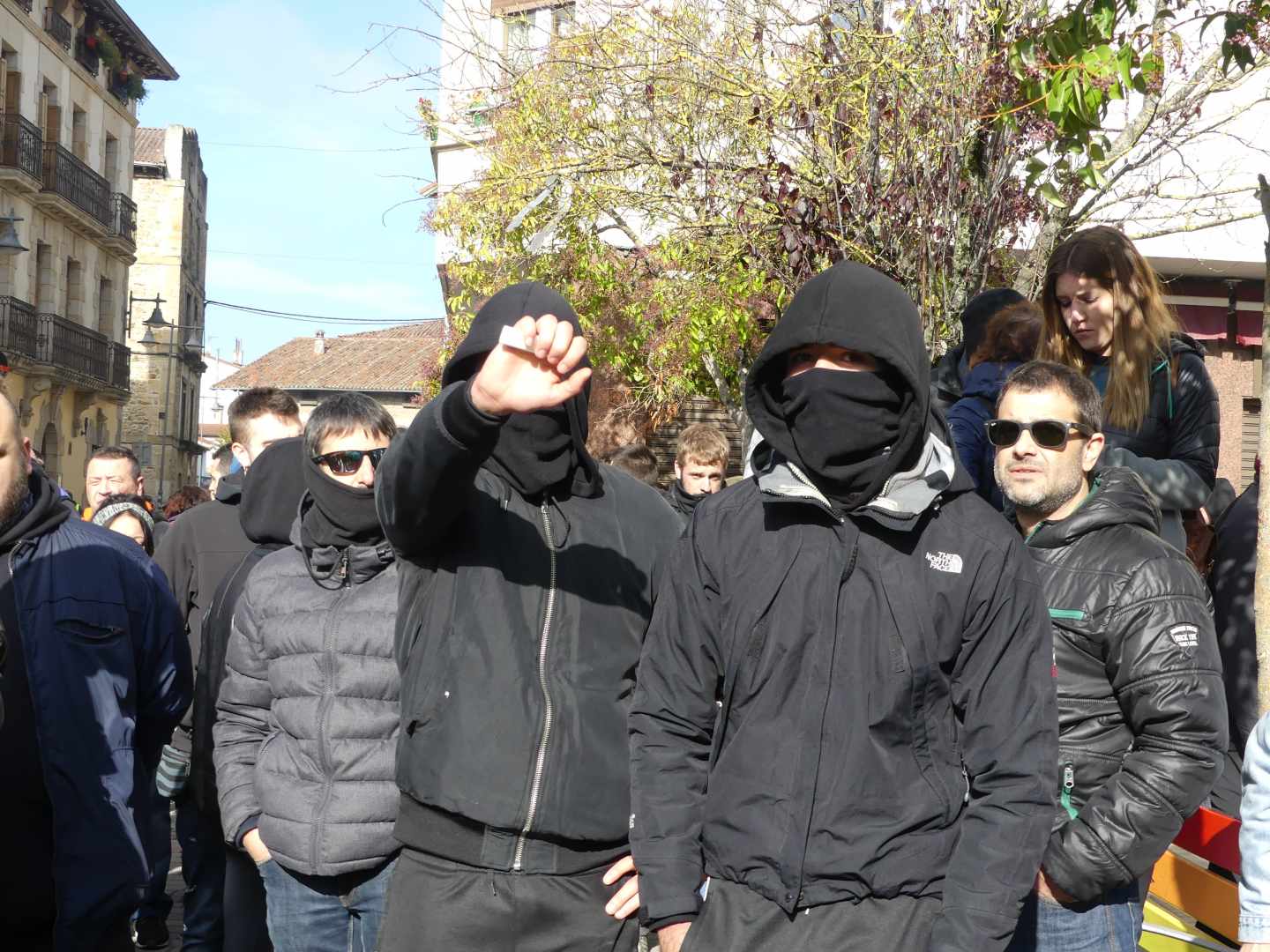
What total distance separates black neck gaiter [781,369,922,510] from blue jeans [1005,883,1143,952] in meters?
1.17

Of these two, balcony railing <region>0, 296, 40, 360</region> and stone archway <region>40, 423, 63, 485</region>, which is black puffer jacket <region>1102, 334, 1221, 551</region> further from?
stone archway <region>40, 423, 63, 485</region>

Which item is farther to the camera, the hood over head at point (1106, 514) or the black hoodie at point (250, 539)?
the black hoodie at point (250, 539)

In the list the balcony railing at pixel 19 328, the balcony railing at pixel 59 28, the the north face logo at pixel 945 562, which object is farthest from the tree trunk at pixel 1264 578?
the balcony railing at pixel 59 28

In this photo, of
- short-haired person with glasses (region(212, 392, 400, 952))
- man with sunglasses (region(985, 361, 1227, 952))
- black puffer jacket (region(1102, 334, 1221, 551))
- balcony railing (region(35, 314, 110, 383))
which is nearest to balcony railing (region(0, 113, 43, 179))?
balcony railing (region(35, 314, 110, 383))

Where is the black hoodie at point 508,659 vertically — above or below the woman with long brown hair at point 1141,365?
below

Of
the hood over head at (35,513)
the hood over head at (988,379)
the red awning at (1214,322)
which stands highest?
the red awning at (1214,322)

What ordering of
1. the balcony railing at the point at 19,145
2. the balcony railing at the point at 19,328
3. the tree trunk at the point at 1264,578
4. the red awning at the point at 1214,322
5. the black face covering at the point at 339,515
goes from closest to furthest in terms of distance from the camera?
1. the black face covering at the point at 339,515
2. the tree trunk at the point at 1264,578
3. the red awning at the point at 1214,322
4. the balcony railing at the point at 19,145
5. the balcony railing at the point at 19,328

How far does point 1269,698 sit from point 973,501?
1931 mm

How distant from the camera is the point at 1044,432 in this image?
11.9 feet

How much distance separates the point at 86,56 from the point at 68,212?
560 cm

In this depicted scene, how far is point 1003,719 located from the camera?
106 inches

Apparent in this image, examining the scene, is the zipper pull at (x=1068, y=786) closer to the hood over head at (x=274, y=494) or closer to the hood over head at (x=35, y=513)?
the hood over head at (x=274, y=494)

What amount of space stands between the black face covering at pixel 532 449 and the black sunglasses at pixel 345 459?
889 millimetres

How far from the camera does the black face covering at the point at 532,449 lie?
3211mm
